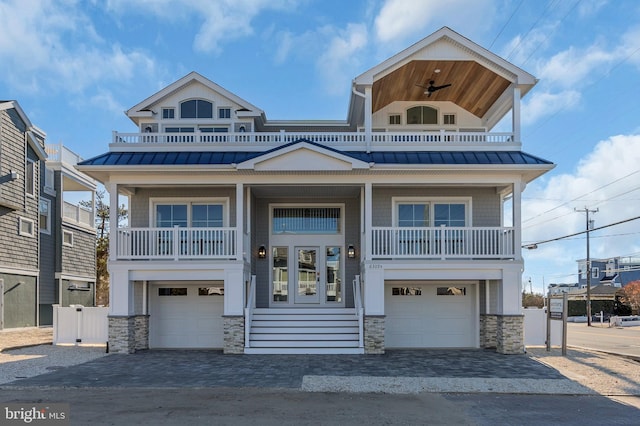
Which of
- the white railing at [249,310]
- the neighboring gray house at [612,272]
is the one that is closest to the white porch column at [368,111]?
the white railing at [249,310]

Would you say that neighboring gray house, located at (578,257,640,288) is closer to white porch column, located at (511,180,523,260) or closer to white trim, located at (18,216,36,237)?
white porch column, located at (511,180,523,260)

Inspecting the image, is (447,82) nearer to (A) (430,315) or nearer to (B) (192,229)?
(A) (430,315)

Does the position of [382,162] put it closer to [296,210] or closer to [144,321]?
[296,210]

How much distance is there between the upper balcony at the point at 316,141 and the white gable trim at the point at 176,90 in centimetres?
130

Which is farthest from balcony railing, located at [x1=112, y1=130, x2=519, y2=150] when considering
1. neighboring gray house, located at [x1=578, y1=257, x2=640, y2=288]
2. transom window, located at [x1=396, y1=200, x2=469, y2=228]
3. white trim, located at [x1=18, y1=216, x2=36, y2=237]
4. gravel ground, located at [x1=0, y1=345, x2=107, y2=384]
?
neighboring gray house, located at [x1=578, y1=257, x2=640, y2=288]

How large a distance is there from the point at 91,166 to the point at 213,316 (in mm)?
5399

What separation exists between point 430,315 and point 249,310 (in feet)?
17.6

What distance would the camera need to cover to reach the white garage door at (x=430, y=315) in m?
15.3

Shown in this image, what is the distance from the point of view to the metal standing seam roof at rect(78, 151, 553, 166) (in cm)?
1404

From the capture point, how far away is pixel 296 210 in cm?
1669

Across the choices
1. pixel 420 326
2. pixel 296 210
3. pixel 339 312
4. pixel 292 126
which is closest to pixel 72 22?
pixel 292 126

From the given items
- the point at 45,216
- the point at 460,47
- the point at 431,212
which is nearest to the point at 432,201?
the point at 431,212

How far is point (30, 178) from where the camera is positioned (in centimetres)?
2230

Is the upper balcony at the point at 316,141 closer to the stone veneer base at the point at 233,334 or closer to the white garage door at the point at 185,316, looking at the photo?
the white garage door at the point at 185,316
